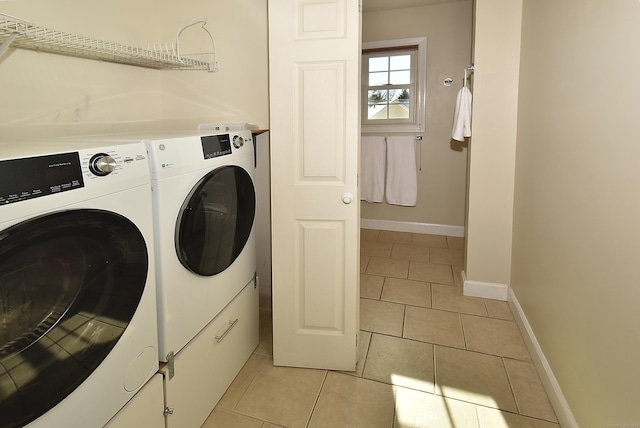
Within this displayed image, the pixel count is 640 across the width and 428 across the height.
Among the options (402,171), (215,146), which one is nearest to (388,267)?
(402,171)

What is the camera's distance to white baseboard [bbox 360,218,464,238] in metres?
4.40

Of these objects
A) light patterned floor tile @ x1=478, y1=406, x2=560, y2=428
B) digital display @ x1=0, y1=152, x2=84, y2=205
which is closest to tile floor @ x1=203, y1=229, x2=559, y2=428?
light patterned floor tile @ x1=478, y1=406, x2=560, y2=428

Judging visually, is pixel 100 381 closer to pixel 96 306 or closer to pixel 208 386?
pixel 96 306

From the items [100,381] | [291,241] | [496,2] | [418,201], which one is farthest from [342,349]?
[418,201]

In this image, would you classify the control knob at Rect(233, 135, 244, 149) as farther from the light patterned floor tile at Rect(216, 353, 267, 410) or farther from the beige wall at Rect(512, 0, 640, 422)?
the beige wall at Rect(512, 0, 640, 422)

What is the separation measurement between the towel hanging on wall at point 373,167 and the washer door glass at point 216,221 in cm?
269

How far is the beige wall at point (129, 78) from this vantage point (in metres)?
1.55

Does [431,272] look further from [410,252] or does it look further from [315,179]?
[315,179]

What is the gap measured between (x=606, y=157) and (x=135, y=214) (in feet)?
4.99

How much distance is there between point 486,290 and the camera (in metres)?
2.83

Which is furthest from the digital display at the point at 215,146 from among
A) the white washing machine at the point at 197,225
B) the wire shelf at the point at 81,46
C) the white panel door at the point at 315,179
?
the wire shelf at the point at 81,46

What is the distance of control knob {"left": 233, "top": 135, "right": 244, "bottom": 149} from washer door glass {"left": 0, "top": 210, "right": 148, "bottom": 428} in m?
0.71

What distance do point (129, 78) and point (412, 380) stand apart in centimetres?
209

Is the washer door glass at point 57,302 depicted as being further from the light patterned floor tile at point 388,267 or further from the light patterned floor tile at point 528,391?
the light patterned floor tile at point 388,267
